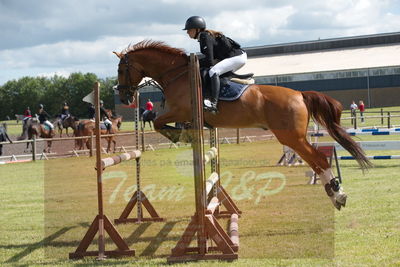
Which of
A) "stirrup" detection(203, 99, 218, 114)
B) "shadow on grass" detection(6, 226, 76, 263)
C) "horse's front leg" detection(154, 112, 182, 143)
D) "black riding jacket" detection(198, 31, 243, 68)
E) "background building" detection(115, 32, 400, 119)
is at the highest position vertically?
"background building" detection(115, 32, 400, 119)

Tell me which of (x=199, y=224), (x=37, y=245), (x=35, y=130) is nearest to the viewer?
(x=199, y=224)

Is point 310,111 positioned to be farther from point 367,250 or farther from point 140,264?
point 140,264

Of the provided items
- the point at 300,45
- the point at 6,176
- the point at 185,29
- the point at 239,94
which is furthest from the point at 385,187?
the point at 300,45

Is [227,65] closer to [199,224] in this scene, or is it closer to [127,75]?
[127,75]

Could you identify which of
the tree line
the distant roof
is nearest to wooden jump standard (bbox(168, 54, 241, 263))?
the distant roof

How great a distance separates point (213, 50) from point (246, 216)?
7.87 feet

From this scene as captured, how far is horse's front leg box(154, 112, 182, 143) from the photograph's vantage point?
6.11 metres

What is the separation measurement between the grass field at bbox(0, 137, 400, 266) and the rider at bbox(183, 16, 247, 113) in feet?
5.64

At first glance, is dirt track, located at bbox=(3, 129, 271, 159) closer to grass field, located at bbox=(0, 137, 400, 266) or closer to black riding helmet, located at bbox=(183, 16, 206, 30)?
grass field, located at bbox=(0, 137, 400, 266)

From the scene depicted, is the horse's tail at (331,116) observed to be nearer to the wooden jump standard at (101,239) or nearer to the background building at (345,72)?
the wooden jump standard at (101,239)

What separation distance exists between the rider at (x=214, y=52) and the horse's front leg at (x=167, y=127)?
446mm

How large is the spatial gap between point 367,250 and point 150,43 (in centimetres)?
353

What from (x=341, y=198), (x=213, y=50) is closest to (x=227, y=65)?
(x=213, y=50)

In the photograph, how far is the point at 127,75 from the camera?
6.56 m
